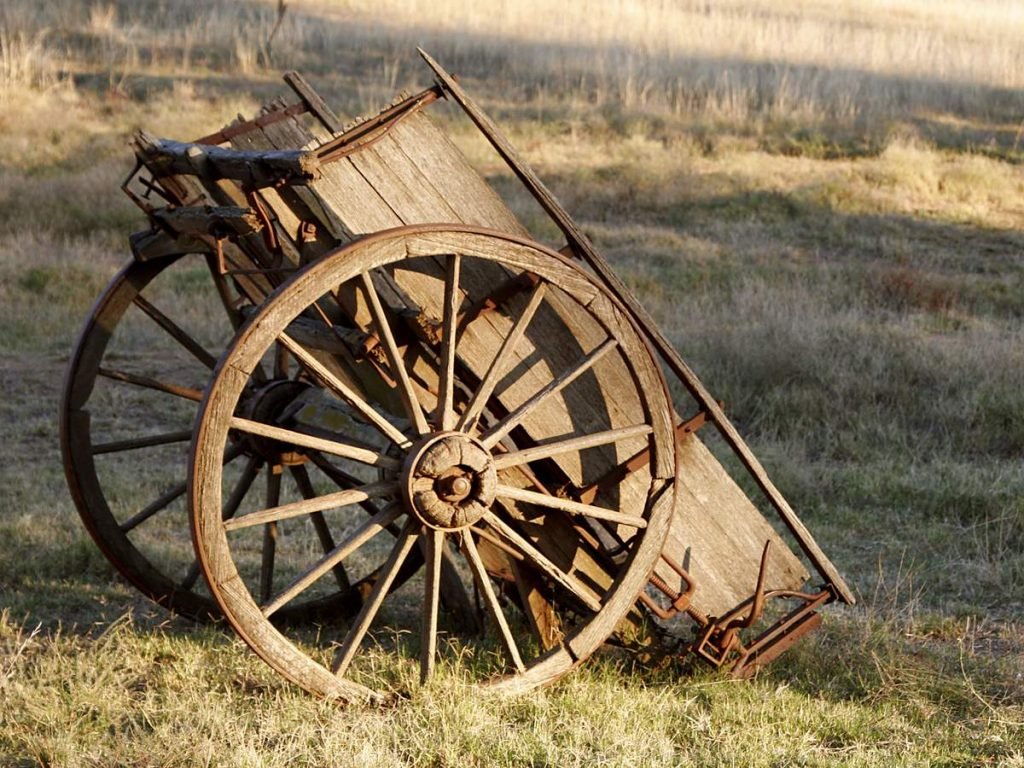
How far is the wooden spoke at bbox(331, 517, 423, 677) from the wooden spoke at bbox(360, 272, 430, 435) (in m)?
0.30

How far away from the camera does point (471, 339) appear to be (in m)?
4.05

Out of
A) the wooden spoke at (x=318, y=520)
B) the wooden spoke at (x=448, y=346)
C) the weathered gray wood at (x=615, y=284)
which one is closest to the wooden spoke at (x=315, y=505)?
the wooden spoke at (x=448, y=346)

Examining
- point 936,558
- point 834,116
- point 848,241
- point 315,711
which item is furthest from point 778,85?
point 315,711

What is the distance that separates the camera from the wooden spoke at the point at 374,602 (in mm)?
3814

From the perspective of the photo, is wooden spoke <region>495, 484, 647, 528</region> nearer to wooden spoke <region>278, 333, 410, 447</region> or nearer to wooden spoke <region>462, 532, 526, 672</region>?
wooden spoke <region>462, 532, 526, 672</region>

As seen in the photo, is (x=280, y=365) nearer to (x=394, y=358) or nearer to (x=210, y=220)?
(x=210, y=220)

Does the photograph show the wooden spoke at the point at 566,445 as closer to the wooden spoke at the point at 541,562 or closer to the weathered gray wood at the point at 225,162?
the wooden spoke at the point at 541,562

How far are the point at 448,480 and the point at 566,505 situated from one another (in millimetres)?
409

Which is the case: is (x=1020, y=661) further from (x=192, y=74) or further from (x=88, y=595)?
(x=192, y=74)

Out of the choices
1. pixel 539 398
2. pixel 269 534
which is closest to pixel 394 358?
pixel 539 398

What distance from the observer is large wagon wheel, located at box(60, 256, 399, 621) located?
459 centimetres

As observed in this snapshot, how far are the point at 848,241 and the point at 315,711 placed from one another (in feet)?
34.1

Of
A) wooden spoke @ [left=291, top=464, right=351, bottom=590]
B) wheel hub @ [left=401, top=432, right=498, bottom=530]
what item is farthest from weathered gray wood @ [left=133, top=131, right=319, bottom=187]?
wooden spoke @ [left=291, top=464, right=351, bottom=590]

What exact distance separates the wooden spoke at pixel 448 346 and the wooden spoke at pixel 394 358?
6 cm
